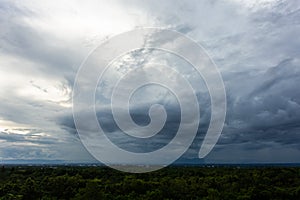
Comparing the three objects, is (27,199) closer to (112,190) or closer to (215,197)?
(112,190)

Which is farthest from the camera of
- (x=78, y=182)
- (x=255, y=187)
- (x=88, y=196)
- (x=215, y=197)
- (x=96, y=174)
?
(x=96, y=174)

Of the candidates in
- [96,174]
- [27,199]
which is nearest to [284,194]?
[27,199]

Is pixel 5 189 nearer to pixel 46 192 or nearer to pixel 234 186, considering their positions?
pixel 46 192

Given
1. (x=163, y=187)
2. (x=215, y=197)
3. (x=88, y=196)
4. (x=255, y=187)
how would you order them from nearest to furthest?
(x=88, y=196)
(x=215, y=197)
(x=163, y=187)
(x=255, y=187)

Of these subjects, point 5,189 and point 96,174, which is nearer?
point 5,189

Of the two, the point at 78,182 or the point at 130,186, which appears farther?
the point at 78,182

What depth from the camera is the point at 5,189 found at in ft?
203

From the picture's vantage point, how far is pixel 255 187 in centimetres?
6362

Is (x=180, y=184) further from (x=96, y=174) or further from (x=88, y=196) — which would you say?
(x=96, y=174)

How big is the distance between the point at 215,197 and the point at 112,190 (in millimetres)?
18318

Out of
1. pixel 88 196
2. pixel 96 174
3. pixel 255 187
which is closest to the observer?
pixel 88 196

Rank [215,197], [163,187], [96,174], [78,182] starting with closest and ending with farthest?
[215,197] < [163,187] < [78,182] < [96,174]

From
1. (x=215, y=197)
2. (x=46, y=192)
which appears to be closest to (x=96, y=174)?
(x=46, y=192)

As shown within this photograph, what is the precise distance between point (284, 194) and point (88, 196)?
33.8 m
